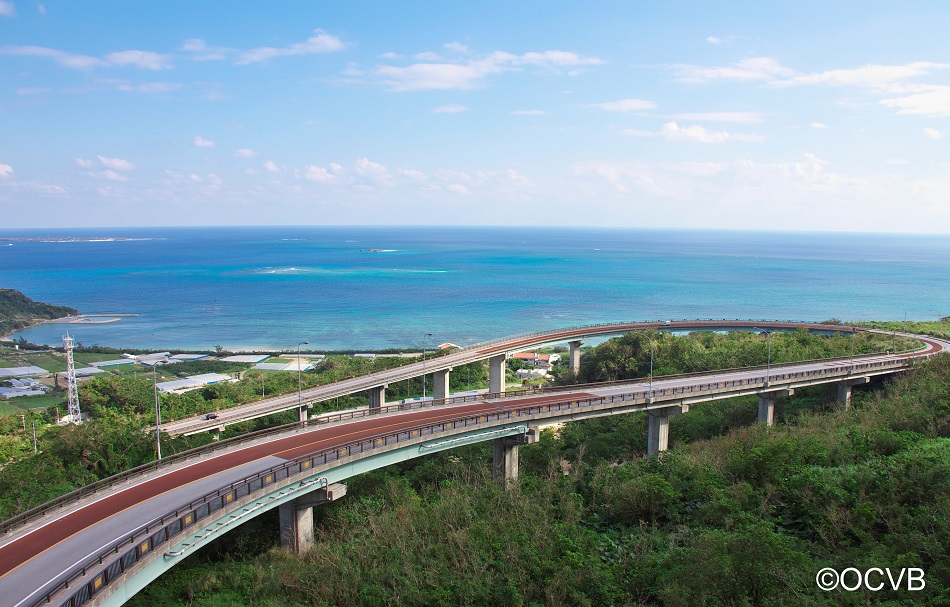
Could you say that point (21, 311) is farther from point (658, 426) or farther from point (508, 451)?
point (658, 426)

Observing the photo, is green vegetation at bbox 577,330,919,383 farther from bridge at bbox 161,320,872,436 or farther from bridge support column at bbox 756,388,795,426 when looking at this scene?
bridge support column at bbox 756,388,795,426

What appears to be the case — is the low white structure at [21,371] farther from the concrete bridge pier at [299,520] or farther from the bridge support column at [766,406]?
the bridge support column at [766,406]

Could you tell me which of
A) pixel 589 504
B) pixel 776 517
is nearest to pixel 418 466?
pixel 589 504

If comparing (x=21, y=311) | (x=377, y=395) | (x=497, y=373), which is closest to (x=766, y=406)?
(x=497, y=373)

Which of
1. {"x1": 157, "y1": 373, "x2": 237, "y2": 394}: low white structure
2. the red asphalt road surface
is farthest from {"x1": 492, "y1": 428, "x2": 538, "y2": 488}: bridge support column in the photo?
{"x1": 157, "y1": 373, "x2": 237, "y2": 394}: low white structure

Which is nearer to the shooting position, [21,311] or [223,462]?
[223,462]
